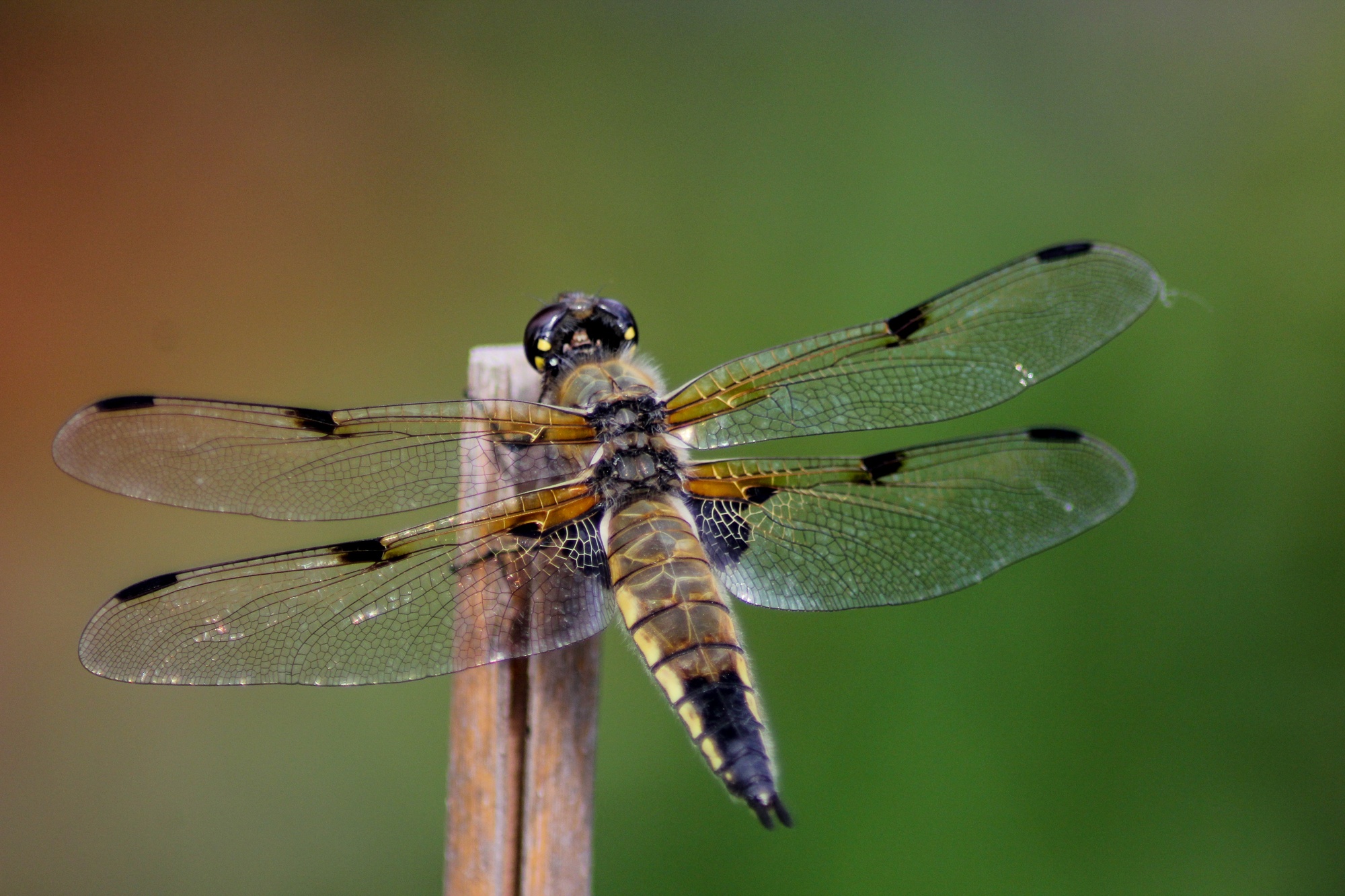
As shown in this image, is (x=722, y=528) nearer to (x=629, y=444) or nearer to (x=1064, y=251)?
(x=629, y=444)

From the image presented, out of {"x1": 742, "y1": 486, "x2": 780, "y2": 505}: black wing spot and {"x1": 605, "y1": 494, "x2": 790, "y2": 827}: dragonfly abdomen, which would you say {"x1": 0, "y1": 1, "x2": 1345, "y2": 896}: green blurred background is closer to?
{"x1": 742, "y1": 486, "x2": 780, "y2": 505}: black wing spot

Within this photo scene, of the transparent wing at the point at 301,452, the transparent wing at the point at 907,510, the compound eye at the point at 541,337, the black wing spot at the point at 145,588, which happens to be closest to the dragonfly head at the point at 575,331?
the compound eye at the point at 541,337

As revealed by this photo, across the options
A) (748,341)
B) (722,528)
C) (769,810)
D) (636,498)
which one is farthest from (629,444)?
(748,341)

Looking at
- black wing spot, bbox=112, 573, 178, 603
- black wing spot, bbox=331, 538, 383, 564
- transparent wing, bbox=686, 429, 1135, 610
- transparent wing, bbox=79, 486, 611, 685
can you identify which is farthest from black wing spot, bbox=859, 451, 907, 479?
black wing spot, bbox=112, 573, 178, 603

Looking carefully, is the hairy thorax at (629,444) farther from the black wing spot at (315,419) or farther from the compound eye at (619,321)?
the black wing spot at (315,419)

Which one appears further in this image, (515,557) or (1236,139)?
(1236,139)

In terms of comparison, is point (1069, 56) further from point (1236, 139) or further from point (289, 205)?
point (289, 205)

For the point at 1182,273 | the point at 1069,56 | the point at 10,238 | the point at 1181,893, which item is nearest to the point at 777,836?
the point at 1181,893
